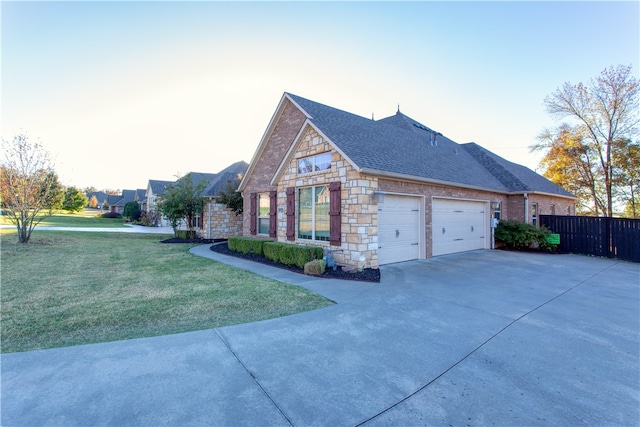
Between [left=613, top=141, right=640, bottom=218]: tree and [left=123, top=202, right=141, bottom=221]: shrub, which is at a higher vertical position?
[left=613, top=141, right=640, bottom=218]: tree

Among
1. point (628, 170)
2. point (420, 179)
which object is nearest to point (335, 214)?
point (420, 179)

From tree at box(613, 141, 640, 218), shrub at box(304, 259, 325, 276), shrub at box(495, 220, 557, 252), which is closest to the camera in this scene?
shrub at box(304, 259, 325, 276)

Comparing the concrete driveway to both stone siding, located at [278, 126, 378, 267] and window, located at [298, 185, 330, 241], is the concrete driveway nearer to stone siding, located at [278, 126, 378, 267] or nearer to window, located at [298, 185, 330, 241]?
stone siding, located at [278, 126, 378, 267]

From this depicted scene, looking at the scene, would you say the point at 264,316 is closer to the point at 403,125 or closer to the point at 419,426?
the point at 419,426

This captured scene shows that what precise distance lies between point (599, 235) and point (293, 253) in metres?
13.2

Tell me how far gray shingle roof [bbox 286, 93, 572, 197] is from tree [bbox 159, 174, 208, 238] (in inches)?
327

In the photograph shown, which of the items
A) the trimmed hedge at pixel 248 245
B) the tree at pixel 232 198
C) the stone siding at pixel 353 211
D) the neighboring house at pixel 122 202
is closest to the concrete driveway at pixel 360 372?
the stone siding at pixel 353 211

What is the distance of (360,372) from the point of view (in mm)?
2873

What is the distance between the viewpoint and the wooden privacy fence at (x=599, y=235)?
35.1 ft

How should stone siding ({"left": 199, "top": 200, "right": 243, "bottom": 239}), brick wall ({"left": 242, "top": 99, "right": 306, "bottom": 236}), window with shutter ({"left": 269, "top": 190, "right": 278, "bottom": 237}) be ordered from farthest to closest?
stone siding ({"left": 199, "top": 200, "right": 243, "bottom": 239}) → brick wall ({"left": 242, "top": 99, "right": 306, "bottom": 236}) → window with shutter ({"left": 269, "top": 190, "right": 278, "bottom": 237})

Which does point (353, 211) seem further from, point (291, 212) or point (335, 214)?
point (291, 212)

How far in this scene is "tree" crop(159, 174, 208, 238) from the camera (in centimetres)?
1512

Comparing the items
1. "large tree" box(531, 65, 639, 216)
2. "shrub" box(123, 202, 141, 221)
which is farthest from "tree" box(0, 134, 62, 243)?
"large tree" box(531, 65, 639, 216)

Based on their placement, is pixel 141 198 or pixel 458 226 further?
pixel 141 198
